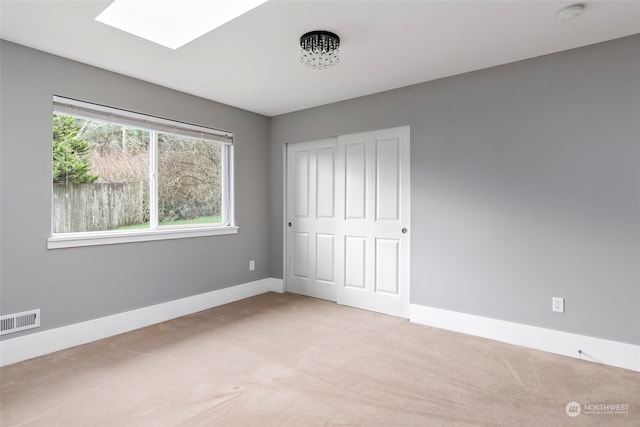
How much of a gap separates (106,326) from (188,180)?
1630mm

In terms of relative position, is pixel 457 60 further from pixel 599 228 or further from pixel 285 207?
pixel 285 207

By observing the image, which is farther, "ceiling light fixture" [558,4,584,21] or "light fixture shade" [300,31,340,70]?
"light fixture shade" [300,31,340,70]

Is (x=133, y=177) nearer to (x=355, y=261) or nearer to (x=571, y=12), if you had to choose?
(x=355, y=261)

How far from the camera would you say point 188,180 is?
381cm

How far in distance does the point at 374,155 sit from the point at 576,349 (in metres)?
2.43

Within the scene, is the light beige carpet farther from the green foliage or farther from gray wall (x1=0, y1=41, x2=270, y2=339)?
the green foliage

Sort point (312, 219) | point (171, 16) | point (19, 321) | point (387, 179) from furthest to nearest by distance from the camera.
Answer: point (312, 219)
point (387, 179)
point (19, 321)
point (171, 16)

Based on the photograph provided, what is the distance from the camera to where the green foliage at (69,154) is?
2.80 metres

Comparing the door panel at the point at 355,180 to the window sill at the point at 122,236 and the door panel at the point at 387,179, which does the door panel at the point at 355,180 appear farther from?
the window sill at the point at 122,236

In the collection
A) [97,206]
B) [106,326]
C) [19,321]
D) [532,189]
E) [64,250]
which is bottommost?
[106,326]

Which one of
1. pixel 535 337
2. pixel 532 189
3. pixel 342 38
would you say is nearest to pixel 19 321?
pixel 342 38

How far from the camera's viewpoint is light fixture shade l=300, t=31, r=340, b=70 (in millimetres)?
2352

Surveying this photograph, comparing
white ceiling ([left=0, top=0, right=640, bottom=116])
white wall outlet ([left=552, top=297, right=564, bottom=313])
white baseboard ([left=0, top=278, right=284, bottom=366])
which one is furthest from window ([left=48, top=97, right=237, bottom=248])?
white wall outlet ([left=552, top=297, right=564, bottom=313])

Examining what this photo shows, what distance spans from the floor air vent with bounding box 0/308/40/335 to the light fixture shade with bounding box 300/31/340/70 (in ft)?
9.15
